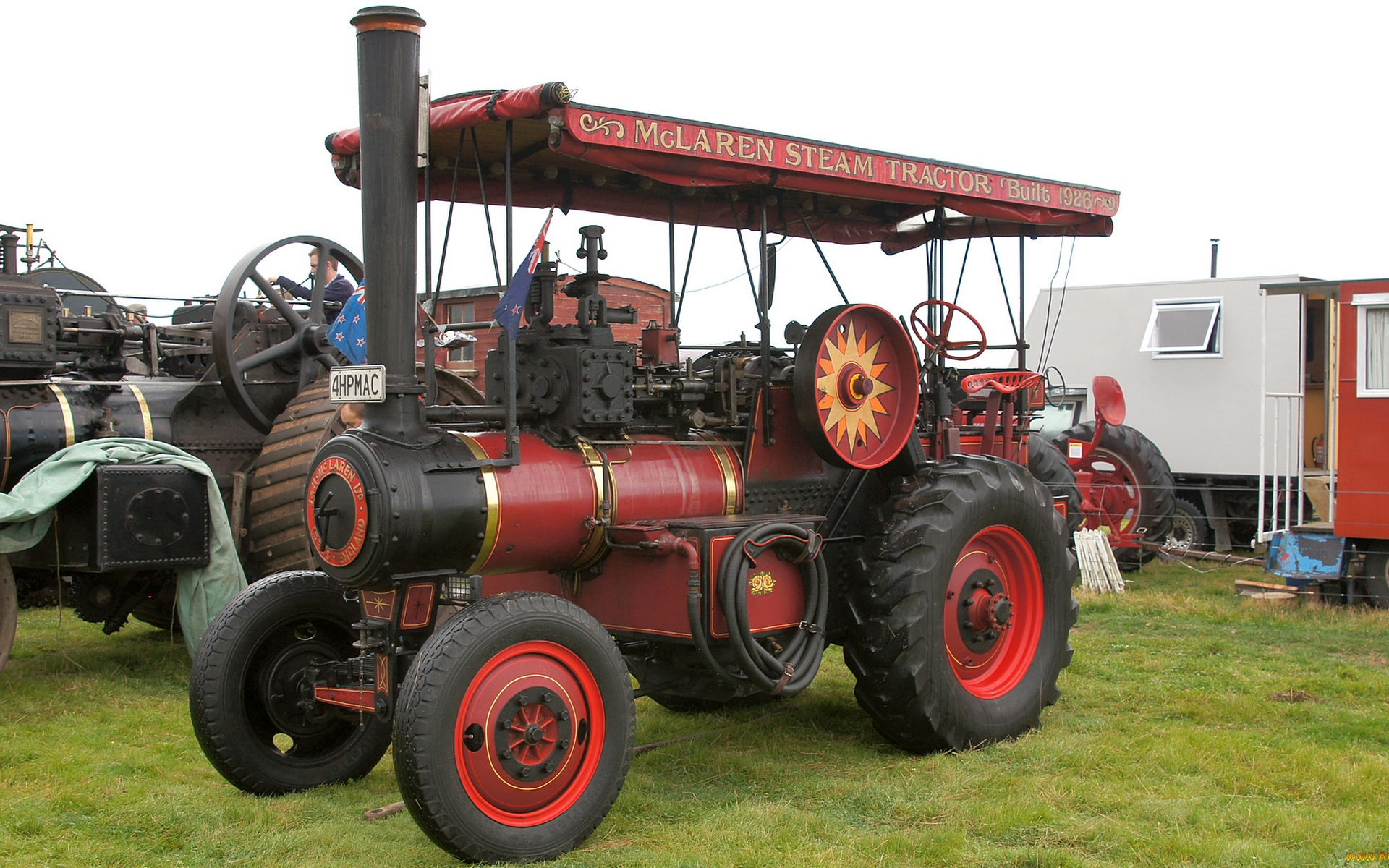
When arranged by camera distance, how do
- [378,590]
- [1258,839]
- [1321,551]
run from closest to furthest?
[1258,839] < [378,590] < [1321,551]

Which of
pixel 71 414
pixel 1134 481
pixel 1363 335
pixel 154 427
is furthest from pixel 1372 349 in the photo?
pixel 71 414

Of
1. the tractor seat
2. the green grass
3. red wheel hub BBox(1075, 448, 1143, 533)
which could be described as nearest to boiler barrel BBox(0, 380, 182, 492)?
the green grass

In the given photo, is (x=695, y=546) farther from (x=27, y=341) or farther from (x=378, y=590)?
(x=27, y=341)

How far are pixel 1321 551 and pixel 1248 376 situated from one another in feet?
14.1

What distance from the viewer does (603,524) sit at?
4.79m

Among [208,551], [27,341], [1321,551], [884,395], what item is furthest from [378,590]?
[1321,551]

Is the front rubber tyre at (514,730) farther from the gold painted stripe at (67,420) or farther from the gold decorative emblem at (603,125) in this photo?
the gold painted stripe at (67,420)

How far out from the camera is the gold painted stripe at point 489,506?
14.5 ft

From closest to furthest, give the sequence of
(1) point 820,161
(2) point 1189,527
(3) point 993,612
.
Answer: (1) point 820,161, (3) point 993,612, (2) point 1189,527

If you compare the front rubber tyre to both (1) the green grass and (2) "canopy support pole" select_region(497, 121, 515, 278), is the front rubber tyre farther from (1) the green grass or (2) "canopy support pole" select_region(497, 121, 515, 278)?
(2) "canopy support pole" select_region(497, 121, 515, 278)

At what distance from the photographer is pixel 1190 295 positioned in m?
13.6

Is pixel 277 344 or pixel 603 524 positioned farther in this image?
pixel 277 344

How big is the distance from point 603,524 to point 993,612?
1.83m

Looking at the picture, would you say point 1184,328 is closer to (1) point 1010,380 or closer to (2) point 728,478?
(1) point 1010,380
